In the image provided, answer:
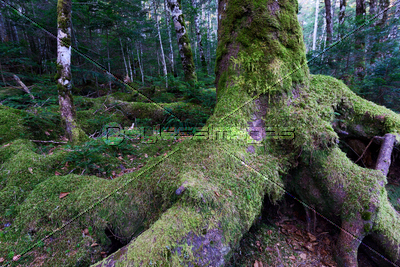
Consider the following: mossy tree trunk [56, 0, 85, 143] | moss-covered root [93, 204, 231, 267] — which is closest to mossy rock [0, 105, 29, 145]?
mossy tree trunk [56, 0, 85, 143]

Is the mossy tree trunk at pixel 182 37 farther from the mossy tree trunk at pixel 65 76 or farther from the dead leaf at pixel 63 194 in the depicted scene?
the dead leaf at pixel 63 194

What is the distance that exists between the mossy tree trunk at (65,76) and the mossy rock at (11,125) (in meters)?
1.01

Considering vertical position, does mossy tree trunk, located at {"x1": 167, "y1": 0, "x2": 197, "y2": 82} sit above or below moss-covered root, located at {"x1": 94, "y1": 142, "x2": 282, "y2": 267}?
above

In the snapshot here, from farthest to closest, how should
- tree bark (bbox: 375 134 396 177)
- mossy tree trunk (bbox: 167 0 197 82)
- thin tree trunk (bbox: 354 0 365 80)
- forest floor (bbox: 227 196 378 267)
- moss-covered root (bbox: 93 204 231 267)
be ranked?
mossy tree trunk (bbox: 167 0 197 82) < thin tree trunk (bbox: 354 0 365 80) < tree bark (bbox: 375 134 396 177) < forest floor (bbox: 227 196 378 267) < moss-covered root (bbox: 93 204 231 267)

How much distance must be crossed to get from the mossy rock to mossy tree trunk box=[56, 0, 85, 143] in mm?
1013

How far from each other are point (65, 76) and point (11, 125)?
1579 millimetres

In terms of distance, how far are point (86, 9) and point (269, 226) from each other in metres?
12.1

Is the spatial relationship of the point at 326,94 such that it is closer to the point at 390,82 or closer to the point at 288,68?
the point at 288,68

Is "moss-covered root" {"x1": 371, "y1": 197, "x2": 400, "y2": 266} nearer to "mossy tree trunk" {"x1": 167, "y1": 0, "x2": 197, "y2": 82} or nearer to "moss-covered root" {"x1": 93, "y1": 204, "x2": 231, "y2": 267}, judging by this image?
"moss-covered root" {"x1": 93, "y1": 204, "x2": 231, "y2": 267}

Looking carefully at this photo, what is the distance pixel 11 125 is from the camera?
3910 millimetres

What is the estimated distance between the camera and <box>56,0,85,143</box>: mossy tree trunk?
12.5 feet

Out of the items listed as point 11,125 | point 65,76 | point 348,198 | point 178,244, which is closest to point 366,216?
point 348,198

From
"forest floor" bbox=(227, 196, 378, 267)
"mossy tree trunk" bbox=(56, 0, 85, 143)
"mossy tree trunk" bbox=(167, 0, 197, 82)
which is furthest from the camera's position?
"mossy tree trunk" bbox=(167, 0, 197, 82)

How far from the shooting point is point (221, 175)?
211 centimetres
